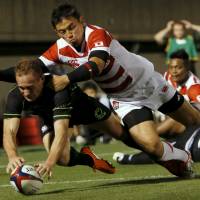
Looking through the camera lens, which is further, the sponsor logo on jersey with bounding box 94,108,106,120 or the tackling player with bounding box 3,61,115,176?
the sponsor logo on jersey with bounding box 94,108,106,120

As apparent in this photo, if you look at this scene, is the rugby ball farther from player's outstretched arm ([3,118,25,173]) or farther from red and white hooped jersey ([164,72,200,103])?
red and white hooped jersey ([164,72,200,103])

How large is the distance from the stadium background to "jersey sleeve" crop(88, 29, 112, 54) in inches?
416

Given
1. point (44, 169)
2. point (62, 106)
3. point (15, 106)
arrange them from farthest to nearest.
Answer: point (15, 106) < point (62, 106) < point (44, 169)

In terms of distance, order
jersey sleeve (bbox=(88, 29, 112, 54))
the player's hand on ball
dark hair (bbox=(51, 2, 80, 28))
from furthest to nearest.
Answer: dark hair (bbox=(51, 2, 80, 28))
jersey sleeve (bbox=(88, 29, 112, 54))
the player's hand on ball

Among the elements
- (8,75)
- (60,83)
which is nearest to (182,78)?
(8,75)

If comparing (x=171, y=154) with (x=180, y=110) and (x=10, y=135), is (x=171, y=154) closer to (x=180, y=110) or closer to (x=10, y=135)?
(x=180, y=110)

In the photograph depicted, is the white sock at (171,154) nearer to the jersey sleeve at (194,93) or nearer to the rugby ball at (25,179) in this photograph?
the rugby ball at (25,179)

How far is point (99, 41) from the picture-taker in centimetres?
906

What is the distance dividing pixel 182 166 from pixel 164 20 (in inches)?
546

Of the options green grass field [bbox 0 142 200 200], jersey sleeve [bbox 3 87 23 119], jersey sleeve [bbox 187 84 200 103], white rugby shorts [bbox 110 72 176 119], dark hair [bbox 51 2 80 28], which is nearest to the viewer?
green grass field [bbox 0 142 200 200]

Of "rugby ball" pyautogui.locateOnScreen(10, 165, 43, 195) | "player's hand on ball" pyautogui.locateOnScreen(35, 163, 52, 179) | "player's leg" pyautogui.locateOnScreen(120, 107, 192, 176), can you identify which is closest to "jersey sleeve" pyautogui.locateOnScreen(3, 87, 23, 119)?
"rugby ball" pyautogui.locateOnScreen(10, 165, 43, 195)

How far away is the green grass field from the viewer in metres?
8.05

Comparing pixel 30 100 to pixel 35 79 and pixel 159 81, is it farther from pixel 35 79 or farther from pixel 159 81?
pixel 159 81

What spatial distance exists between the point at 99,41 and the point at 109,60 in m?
0.37
